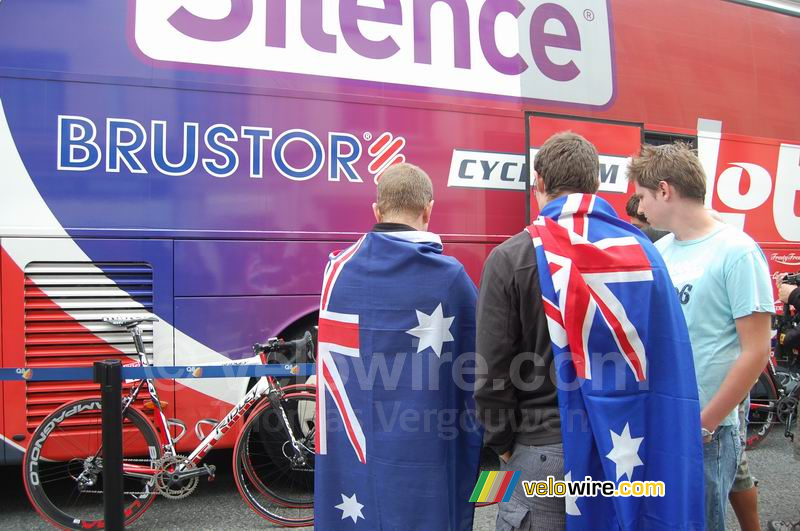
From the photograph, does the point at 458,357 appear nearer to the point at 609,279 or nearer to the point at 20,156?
the point at 609,279

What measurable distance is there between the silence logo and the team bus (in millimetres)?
13

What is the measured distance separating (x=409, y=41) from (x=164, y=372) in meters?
2.90

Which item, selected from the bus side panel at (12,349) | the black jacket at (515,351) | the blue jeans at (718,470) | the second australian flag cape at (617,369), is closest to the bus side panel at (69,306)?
the bus side panel at (12,349)

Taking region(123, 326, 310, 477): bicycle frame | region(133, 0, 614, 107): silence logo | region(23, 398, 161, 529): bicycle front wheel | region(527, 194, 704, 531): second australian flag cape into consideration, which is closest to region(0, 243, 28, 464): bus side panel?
region(23, 398, 161, 529): bicycle front wheel

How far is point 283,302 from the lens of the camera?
424 centimetres

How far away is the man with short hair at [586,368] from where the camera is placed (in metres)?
1.74

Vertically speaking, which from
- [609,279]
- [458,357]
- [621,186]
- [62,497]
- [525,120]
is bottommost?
[62,497]

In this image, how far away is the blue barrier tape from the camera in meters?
3.39

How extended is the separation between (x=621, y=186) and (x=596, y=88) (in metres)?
0.86

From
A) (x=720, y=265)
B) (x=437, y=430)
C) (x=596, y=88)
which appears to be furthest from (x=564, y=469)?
(x=596, y=88)

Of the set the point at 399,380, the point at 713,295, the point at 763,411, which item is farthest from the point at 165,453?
the point at 763,411

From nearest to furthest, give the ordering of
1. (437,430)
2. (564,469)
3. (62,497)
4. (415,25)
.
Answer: (564,469) → (437,430) → (62,497) → (415,25)

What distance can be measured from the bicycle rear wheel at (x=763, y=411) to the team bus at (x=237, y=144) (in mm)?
2470

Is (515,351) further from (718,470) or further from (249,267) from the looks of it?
(249,267)
